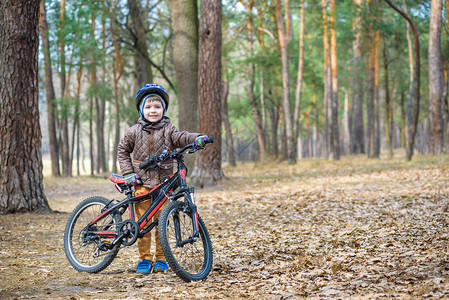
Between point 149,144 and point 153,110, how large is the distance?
0.35 meters

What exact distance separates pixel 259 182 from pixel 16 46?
799 centimetres

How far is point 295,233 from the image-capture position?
680 centimetres

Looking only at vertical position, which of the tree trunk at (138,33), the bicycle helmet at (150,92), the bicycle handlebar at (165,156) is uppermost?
the tree trunk at (138,33)

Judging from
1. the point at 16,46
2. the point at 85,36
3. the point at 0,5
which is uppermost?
the point at 85,36

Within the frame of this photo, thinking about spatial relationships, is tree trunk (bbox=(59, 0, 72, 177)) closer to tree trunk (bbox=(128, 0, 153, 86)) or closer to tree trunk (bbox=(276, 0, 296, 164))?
tree trunk (bbox=(128, 0, 153, 86))

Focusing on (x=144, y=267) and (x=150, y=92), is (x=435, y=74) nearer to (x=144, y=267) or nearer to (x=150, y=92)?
(x=150, y=92)

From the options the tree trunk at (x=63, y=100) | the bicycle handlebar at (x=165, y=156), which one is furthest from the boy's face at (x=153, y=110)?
the tree trunk at (x=63, y=100)

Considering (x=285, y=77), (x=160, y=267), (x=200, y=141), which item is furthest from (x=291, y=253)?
(x=285, y=77)

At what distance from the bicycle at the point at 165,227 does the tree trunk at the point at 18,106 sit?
3.85 m

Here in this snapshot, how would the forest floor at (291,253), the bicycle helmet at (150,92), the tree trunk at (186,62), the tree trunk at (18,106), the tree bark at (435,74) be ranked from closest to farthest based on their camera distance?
Result: the forest floor at (291,253) → the bicycle helmet at (150,92) → the tree trunk at (18,106) → the tree trunk at (186,62) → the tree bark at (435,74)

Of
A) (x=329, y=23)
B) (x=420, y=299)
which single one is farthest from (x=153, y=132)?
(x=329, y=23)

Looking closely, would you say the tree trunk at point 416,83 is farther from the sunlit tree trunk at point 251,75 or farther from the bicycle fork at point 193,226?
the bicycle fork at point 193,226

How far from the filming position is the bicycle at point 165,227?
4551 mm

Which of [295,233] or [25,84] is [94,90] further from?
[295,233]
